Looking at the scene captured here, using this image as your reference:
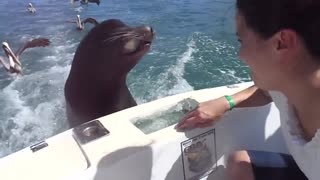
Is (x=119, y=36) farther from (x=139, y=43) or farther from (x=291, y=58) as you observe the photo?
(x=291, y=58)

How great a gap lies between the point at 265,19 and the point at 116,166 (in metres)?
0.86

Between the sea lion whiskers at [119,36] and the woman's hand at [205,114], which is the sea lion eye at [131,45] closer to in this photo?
the sea lion whiskers at [119,36]

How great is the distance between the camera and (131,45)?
10.5ft

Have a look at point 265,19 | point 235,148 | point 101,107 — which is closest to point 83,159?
point 235,148

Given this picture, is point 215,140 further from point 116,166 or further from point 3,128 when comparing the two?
point 3,128

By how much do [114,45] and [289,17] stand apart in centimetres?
225

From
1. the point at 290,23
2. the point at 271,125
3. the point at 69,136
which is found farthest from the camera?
the point at 271,125

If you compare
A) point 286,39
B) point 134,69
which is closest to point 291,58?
point 286,39

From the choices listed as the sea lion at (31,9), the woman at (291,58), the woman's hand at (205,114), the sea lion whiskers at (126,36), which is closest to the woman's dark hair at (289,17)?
the woman at (291,58)

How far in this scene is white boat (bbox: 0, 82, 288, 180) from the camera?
1651mm

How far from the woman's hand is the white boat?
0.04 meters

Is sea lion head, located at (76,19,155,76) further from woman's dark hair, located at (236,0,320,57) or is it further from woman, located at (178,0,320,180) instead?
woman's dark hair, located at (236,0,320,57)

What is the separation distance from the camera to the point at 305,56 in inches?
43.6

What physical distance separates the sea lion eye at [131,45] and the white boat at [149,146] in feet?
3.76
